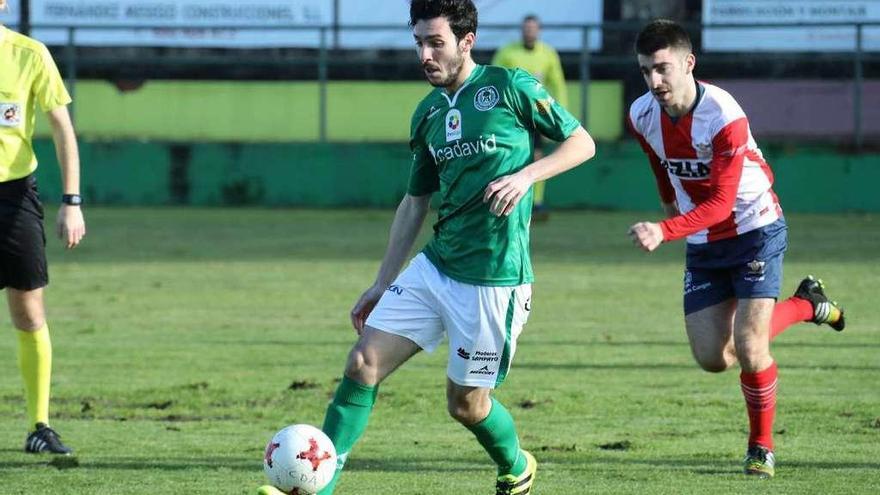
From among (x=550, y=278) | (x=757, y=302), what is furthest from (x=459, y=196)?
(x=550, y=278)

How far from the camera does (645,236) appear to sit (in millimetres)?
6355

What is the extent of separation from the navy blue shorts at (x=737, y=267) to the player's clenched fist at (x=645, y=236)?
121 cm

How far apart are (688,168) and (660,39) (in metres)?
Result: 0.62

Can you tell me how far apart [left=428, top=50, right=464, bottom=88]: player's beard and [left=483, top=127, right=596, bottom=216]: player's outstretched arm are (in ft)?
1.35

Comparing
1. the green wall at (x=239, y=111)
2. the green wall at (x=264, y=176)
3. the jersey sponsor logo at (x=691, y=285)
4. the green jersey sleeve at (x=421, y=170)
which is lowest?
the green wall at (x=264, y=176)

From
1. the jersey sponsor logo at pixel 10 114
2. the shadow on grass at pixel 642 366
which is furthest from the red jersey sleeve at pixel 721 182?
the shadow on grass at pixel 642 366

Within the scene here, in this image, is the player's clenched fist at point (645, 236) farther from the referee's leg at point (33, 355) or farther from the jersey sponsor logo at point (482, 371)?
the referee's leg at point (33, 355)

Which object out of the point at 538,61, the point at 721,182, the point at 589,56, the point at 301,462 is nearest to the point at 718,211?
the point at 721,182

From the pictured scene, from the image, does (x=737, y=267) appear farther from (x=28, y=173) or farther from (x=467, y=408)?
(x=28, y=173)

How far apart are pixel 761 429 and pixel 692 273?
2.61 feet

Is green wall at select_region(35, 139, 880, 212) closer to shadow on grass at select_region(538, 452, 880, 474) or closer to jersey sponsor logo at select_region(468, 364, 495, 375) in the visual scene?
shadow on grass at select_region(538, 452, 880, 474)

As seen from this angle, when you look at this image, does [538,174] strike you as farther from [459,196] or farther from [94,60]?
[94,60]

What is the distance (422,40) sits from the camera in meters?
6.26

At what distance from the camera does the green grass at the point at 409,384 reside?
289 inches
